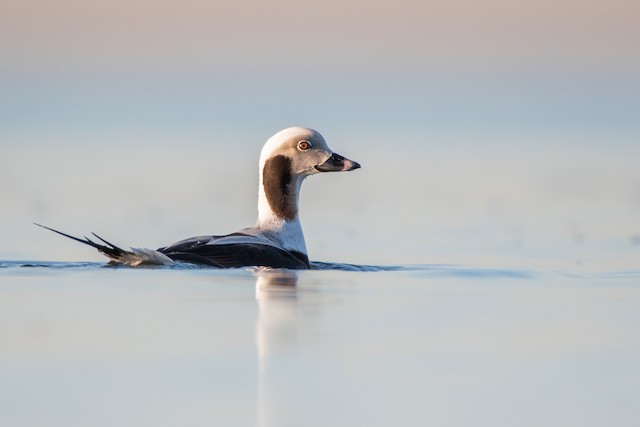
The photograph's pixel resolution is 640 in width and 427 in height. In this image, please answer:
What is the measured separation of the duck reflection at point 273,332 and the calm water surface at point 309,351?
0.04 feet

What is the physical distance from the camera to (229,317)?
895 centimetres

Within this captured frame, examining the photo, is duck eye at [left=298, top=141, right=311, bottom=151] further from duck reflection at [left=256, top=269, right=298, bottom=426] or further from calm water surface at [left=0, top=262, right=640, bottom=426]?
calm water surface at [left=0, top=262, right=640, bottom=426]

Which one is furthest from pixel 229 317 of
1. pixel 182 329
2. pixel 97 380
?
pixel 97 380

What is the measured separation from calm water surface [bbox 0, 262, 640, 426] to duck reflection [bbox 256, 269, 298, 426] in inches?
0.5

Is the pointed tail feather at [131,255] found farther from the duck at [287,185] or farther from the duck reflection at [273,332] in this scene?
the duck at [287,185]

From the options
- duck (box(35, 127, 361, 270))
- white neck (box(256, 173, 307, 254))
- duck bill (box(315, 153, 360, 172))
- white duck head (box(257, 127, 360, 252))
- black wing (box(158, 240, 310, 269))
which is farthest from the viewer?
duck bill (box(315, 153, 360, 172))

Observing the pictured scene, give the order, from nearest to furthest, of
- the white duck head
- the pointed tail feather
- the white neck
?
1. the pointed tail feather
2. the white neck
3. the white duck head

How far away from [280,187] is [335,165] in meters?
0.50

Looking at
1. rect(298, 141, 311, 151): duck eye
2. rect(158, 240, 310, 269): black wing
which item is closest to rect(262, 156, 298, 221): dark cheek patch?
rect(298, 141, 311, 151): duck eye

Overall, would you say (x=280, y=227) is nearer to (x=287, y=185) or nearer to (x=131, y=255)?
(x=287, y=185)

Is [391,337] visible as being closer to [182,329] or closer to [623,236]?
[182,329]

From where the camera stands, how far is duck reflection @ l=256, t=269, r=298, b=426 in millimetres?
6953

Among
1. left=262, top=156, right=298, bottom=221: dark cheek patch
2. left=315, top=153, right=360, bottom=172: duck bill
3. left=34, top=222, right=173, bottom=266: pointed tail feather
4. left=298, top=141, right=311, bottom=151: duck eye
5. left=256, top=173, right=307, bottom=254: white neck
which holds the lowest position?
left=34, top=222, right=173, bottom=266: pointed tail feather

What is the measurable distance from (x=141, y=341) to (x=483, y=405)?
1925 millimetres
